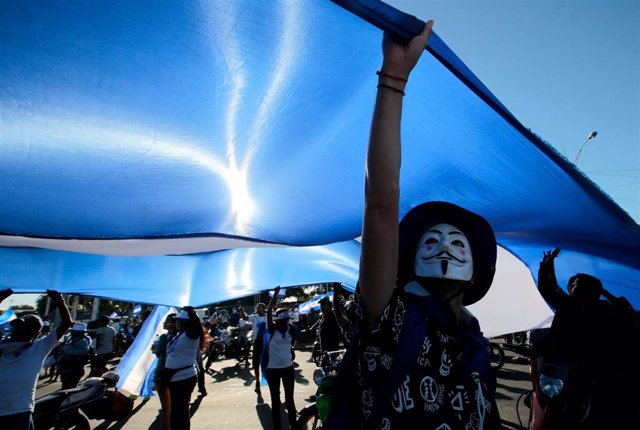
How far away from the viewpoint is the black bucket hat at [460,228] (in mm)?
1480

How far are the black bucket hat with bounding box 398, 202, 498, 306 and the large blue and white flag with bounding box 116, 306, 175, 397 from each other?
6753 mm

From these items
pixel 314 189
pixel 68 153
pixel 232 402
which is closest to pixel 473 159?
pixel 314 189

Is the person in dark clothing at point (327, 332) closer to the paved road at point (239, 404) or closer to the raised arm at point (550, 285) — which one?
the paved road at point (239, 404)

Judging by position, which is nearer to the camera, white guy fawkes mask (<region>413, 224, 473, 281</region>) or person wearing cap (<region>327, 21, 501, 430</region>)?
person wearing cap (<region>327, 21, 501, 430</region>)

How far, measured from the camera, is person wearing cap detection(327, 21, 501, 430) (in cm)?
106

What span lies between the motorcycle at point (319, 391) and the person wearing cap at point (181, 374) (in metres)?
1.41

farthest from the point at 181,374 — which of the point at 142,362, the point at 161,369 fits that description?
the point at 142,362

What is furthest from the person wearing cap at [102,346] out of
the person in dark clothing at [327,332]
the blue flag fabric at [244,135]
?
the blue flag fabric at [244,135]

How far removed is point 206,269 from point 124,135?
321 centimetres

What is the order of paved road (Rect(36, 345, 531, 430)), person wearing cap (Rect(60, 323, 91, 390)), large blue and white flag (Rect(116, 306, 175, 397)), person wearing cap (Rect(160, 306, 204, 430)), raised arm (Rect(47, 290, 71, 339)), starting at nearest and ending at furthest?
1. raised arm (Rect(47, 290, 71, 339))
2. person wearing cap (Rect(160, 306, 204, 430))
3. paved road (Rect(36, 345, 531, 430))
4. large blue and white flag (Rect(116, 306, 175, 397))
5. person wearing cap (Rect(60, 323, 91, 390))

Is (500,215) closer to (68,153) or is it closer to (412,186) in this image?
(412,186)

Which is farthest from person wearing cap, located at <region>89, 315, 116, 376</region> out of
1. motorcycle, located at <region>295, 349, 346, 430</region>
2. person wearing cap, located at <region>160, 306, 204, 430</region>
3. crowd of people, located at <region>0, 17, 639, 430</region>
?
crowd of people, located at <region>0, 17, 639, 430</region>

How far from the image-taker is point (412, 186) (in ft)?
8.38

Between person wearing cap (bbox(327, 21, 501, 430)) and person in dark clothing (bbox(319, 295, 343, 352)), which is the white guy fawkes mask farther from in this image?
person in dark clothing (bbox(319, 295, 343, 352))
